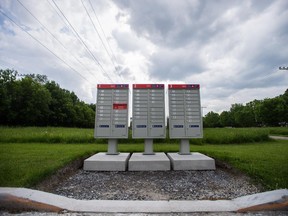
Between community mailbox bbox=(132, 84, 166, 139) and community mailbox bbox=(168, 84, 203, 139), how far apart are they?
28cm

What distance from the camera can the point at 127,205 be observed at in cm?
275

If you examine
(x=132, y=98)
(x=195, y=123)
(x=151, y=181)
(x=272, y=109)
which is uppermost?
(x=272, y=109)

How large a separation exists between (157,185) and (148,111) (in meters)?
2.39

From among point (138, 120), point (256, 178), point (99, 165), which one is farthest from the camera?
point (138, 120)

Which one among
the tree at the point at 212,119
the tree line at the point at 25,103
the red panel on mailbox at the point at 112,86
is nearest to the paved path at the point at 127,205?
the red panel on mailbox at the point at 112,86

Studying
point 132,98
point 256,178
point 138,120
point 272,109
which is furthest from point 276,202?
point 272,109

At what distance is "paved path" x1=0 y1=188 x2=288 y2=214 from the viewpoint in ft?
8.63

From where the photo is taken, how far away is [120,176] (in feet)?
15.5

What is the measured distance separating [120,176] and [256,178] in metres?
3.08

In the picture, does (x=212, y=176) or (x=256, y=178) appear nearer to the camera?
(x=256, y=178)

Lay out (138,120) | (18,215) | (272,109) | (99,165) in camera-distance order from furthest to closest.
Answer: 1. (272,109)
2. (138,120)
3. (99,165)
4. (18,215)

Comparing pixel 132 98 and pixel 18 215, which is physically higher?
pixel 132 98

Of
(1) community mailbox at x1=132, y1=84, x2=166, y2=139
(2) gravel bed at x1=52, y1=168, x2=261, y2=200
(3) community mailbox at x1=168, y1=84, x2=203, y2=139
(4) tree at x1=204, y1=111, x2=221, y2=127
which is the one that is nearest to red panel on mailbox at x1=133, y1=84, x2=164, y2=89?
(1) community mailbox at x1=132, y1=84, x2=166, y2=139

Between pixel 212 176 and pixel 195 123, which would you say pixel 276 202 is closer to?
pixel 212 176
